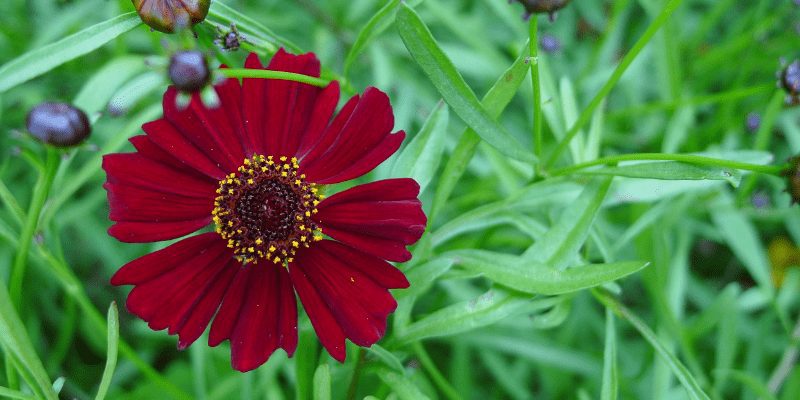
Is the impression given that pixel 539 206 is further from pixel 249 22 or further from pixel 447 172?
pixel 249 22

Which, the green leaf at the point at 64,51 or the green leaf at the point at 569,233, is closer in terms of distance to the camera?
the green leaf at the point at 64,51

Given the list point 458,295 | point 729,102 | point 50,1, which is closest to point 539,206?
point 458,295

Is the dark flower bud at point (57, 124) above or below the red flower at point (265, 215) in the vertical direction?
above

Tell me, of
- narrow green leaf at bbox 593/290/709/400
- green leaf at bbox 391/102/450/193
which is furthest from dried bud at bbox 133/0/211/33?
narrow green leaf at bbox 593/290/709/400

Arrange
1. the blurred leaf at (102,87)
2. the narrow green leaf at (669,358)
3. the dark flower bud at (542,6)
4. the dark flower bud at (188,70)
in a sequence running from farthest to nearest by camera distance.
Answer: the blurred leaf at (102,87), the narrow green leaf at (669,358), the dark flower bud at (542,6), the dark flower bud at (188,70)

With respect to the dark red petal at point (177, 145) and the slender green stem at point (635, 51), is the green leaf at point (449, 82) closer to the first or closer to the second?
the slender green stem at point (635, 51)

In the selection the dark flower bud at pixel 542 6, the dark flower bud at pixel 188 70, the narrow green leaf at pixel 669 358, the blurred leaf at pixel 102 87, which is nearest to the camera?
the dark flower bud at pixel 188 70

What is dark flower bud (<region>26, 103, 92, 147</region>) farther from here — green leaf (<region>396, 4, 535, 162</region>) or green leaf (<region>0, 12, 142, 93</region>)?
green leaf (<region>396, 4, 535, 162</region>)

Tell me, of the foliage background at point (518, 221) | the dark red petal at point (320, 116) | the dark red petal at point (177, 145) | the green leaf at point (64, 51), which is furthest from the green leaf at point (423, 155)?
the green leaf at point (64, 51)
